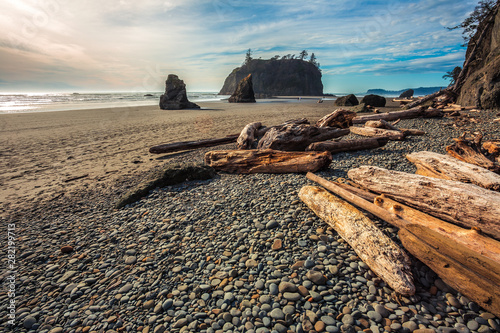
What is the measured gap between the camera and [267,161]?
5.86 metres

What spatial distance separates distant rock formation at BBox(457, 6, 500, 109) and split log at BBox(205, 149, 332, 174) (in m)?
16.0

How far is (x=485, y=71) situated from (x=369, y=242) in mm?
20074

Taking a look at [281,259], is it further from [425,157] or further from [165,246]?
[425,157]

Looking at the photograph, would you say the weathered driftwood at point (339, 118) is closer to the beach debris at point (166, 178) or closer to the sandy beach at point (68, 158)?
the sandy beach at point (68, 158)

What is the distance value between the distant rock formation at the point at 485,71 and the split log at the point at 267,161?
52.4 feet

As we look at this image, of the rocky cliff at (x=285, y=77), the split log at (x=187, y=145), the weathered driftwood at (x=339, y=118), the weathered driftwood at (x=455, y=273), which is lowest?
the weathered driftwood at (x=455, y=273)

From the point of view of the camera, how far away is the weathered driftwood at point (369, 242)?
2424mm

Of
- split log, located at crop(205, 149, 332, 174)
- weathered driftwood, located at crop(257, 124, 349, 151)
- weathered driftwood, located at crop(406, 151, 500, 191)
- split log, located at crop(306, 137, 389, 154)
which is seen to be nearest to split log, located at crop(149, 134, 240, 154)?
split log, located at crop(205, 149, 332, 174)

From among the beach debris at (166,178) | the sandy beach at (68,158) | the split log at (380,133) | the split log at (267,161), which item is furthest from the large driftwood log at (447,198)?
the sandy beach at (68,158)

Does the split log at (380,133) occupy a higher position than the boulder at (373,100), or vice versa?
the boulder at (373,100)

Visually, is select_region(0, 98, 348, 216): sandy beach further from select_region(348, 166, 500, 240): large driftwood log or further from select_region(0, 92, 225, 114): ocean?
select_region(0, 92, 225, 114): ocean

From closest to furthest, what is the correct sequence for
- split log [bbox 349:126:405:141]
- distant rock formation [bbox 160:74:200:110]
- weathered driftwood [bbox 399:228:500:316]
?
1. weathered driftwood [bbox 399:228:500:316]
2. split log [bbox 349:126:405:141]
3. distant rock formation [bbox 160:74:200:110]

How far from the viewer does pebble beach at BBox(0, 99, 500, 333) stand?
2260 mm

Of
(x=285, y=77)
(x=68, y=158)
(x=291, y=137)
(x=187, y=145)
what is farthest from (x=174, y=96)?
(x=285, y=77)
